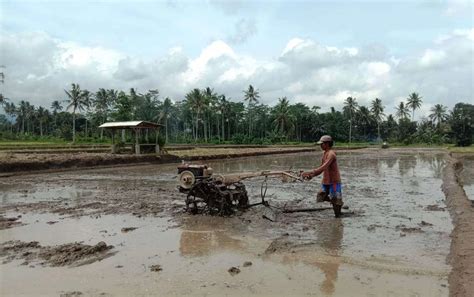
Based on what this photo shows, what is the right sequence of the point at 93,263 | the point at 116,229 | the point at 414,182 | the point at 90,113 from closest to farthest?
1. the point at 93,263
2. the point at 116,229
3. the point at 414,182
4. the point at 90,113

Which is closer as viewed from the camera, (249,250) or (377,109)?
(249,250)

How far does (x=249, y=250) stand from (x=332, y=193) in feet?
8.46

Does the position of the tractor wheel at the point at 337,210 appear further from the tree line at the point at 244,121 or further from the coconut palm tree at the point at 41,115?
the coconut palm tree at the point at 41,115

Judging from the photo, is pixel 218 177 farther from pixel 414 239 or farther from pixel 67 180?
pixel 67 180

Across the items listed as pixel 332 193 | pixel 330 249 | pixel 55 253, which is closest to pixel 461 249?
pixel 330 249

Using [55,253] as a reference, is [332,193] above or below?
above

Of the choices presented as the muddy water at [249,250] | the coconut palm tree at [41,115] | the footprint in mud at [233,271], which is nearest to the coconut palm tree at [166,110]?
the coconut palm tree at [41,115]

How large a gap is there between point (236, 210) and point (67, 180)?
34.0 ft

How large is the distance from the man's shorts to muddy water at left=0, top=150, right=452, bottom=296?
1.53 ft

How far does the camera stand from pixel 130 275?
17.7 feet

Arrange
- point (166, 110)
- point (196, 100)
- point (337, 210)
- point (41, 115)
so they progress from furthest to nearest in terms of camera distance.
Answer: point (41, 115) < point (166, 110) < point (196, 100) < point (337, 210)

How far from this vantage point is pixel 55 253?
20.8 feet

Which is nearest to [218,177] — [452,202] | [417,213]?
[417,213]

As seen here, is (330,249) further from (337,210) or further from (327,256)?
(337,210)
